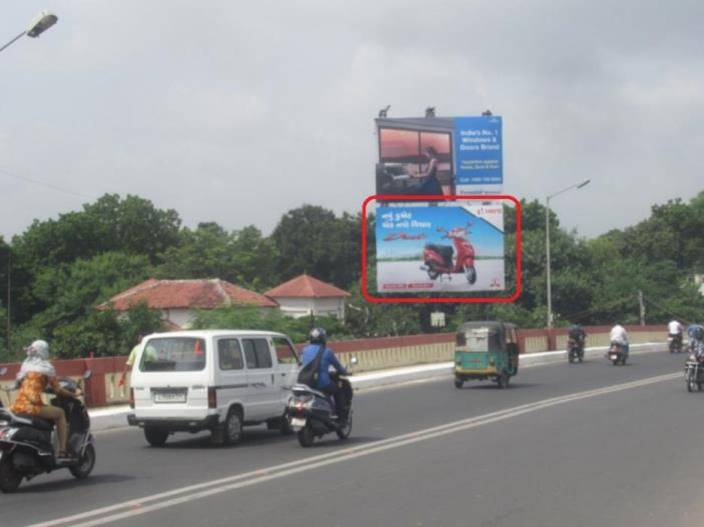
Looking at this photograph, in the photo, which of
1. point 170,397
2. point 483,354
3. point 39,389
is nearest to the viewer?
point 39,389

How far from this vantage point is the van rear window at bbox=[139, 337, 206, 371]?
16.0m

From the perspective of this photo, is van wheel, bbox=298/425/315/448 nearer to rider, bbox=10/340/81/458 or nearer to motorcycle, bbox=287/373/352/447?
motorcycle, bbox=287/373/352/447

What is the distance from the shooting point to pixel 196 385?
52.0 feet

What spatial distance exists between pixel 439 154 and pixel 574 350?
9719mm

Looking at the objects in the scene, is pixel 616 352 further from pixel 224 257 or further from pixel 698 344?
pixel 224 257

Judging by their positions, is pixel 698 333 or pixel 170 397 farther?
pixel 698 333

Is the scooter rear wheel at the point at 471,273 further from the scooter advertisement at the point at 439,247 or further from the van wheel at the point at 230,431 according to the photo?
the van wheel at the point at 230,431

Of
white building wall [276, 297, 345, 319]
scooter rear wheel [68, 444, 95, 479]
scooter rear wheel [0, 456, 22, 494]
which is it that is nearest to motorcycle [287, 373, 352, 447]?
scooter rear wheel [68, 444, 95, 479]

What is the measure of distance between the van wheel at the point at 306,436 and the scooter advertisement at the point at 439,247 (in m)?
26.5

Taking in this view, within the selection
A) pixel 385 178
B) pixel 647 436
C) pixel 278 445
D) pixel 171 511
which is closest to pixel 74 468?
pixel 171 511

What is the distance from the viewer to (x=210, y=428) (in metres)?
16.1

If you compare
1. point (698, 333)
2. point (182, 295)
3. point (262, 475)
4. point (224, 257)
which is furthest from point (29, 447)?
point (224, 257)

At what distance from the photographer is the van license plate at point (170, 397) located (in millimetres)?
15938

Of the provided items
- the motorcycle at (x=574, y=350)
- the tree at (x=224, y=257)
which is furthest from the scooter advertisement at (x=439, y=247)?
the tree at (x=224, y=257)
